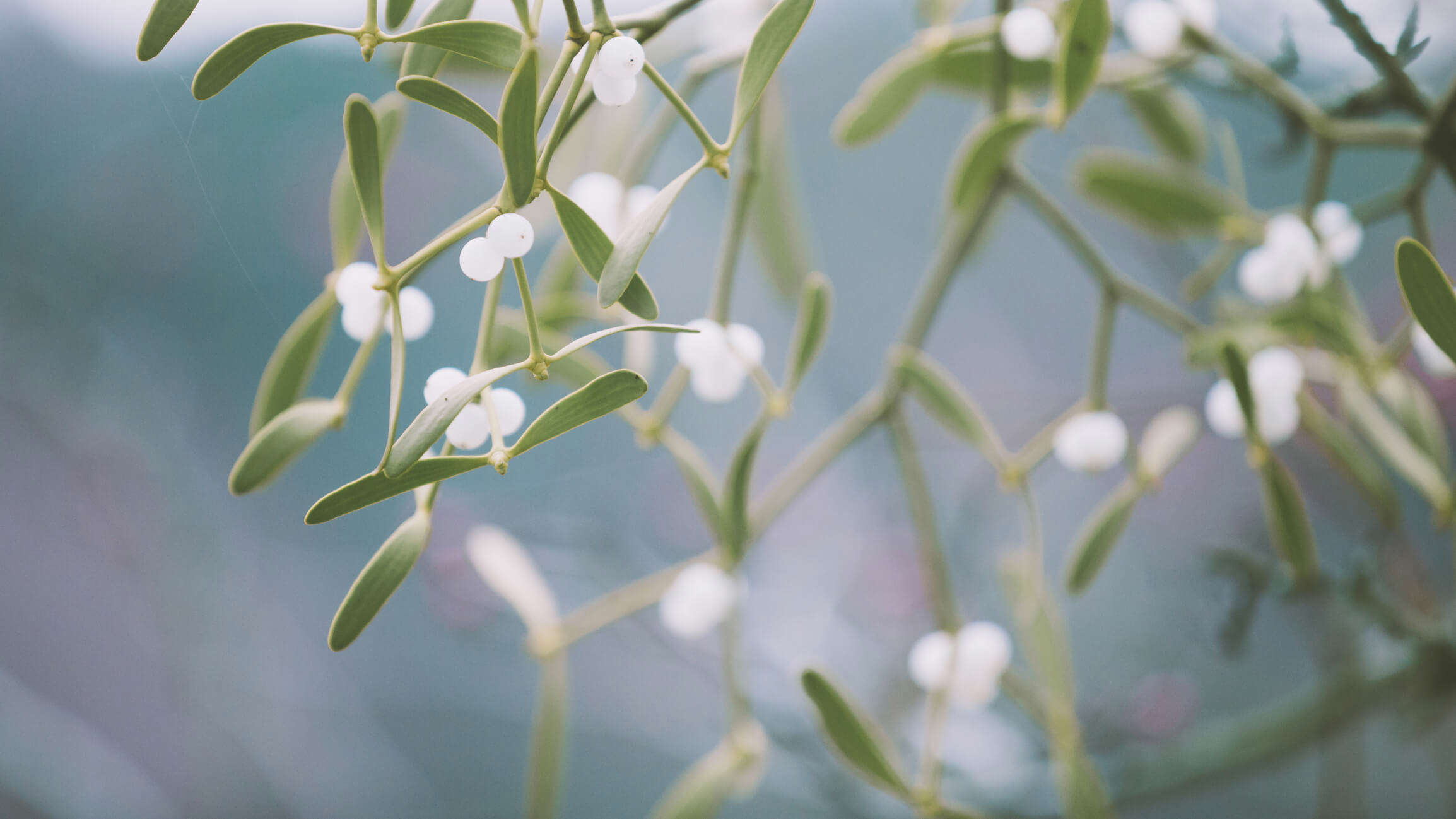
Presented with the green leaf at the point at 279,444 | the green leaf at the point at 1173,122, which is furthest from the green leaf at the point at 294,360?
the green leaf at the point at 1173,122

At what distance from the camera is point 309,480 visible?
1.87 ft

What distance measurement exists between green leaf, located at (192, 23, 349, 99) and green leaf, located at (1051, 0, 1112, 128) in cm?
16

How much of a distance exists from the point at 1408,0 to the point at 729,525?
0.27m

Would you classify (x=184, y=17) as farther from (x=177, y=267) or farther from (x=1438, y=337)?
(x=177, y=267)

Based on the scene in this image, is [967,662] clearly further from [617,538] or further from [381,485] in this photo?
[617,538]

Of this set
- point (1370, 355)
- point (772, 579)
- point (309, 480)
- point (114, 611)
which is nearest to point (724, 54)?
point (1370, 355)

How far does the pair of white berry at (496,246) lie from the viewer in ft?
0.51

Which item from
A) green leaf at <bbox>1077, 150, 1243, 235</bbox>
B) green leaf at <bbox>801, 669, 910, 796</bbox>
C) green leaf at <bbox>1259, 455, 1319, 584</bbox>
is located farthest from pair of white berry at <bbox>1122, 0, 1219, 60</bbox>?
green leaf at <bbox>801, 669, 910, 796</bbox>

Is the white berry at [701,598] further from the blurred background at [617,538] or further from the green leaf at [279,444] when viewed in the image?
the blurred background at [617,538]

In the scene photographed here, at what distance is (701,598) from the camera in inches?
12.9

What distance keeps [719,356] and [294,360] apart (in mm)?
115

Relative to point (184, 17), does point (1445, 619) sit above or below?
below

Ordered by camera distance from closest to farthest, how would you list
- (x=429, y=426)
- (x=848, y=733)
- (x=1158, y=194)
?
(x=429, y=426)
(x=848, y=733)
(x=1158, y=194)

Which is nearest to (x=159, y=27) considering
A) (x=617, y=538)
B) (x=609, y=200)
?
(x=609, y=200)
